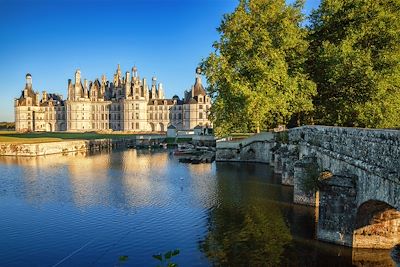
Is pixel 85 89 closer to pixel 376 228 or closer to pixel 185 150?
pixel 185 150

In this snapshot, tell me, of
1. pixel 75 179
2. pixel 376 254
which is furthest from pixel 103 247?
pixel 75 179

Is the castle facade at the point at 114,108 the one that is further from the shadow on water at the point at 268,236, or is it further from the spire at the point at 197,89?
the shadow on water at the point at 268,236

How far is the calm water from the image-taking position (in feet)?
57.2

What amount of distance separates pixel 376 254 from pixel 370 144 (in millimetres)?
5328

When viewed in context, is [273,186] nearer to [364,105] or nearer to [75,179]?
[364,105]

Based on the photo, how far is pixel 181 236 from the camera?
66.8 ft

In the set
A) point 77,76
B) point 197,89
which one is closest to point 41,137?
point 77,76

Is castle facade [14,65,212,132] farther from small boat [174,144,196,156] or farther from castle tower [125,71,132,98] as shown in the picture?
small boat [174,144,196,156]

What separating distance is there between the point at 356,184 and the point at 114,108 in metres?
139

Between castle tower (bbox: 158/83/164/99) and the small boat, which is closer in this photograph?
the small boat

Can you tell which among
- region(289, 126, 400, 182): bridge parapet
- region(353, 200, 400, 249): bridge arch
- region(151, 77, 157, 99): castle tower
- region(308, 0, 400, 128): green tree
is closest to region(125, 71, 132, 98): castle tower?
region(151, 77, 157, 99): castle tower

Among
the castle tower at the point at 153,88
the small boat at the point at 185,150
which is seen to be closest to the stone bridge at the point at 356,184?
the small boat at the point at 185,150

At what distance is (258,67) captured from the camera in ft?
120

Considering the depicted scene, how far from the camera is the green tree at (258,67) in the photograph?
117 feet
